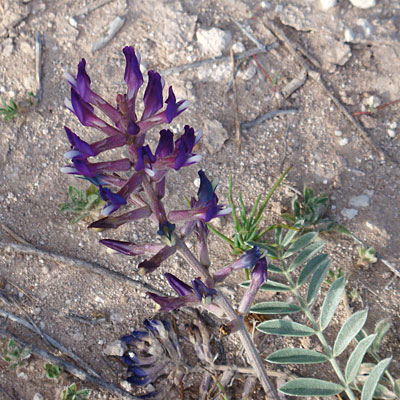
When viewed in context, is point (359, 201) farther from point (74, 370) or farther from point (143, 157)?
point (74, 370)

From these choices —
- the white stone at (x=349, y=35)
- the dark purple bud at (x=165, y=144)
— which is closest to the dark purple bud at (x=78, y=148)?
the dark purple bud at (x=165, y=144)

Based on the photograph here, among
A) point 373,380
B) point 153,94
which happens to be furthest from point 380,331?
point 153,94

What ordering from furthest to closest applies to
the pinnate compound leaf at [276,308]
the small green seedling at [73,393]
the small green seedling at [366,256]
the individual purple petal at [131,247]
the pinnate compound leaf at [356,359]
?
the small green seedling at [366,256]
the small green seedling at [73,393]
the pinnate compound leaf at [276,308]
the pinnate compound leaf at [356,359]
the individual purple petal at [131,247]

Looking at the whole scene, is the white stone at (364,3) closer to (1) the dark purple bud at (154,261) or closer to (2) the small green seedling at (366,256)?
(2) the small green seedling at (366,256)

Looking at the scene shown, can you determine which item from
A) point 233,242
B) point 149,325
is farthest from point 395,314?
point 149,325

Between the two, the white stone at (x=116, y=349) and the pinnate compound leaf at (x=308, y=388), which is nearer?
the pinnate compound leaf at (x=308, y=388)

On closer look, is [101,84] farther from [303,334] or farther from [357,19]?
[303,334]
